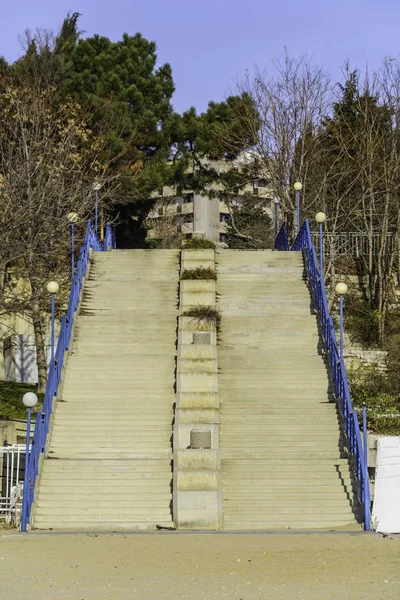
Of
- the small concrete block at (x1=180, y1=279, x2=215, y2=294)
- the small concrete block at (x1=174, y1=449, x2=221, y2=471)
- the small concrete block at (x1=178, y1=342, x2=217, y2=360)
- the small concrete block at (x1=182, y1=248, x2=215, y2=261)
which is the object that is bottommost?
the small concrete block at (x1=174, y1=449, x2=221, y2=471)

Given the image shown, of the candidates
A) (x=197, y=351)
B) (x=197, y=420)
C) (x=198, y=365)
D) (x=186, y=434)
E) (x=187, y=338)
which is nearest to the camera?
(x=186, y=434)

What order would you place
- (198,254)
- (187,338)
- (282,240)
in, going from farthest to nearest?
(282,240) < (198,254) < (187,338)

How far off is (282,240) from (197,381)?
507 inches

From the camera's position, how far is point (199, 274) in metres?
24.3

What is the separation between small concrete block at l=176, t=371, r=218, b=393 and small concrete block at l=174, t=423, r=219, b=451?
5.21 ft

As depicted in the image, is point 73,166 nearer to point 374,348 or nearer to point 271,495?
point 374,348

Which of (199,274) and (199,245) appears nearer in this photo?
(199,274)

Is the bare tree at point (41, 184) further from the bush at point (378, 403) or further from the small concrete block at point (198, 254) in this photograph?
the bush at point (378, 403)

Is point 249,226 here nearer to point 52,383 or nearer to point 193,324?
point 193,324

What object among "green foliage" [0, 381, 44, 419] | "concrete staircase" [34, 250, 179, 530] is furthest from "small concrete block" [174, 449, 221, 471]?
"green foliage" [0, 381, 44, 419]

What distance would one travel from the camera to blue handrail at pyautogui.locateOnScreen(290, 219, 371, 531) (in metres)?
15.8

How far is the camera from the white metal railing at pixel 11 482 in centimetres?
1628

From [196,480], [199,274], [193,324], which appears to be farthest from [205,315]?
[196,480]

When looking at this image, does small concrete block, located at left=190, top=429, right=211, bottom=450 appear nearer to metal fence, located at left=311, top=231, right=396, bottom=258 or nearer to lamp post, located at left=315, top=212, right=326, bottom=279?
lamp post, located at left=315, top=212, right=326, bottom=279
